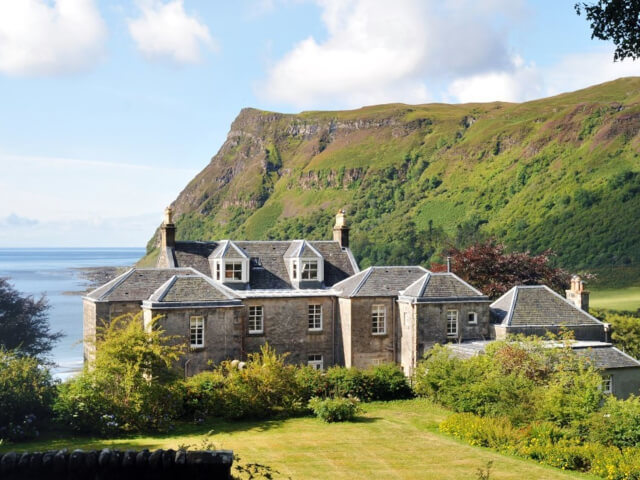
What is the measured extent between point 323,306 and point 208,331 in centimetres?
722

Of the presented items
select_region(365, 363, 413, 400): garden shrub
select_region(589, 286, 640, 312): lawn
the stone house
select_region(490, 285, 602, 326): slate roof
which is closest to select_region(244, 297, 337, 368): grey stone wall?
the stone house

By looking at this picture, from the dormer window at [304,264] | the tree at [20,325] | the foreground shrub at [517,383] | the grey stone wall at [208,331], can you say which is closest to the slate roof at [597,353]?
the foreground shrub at [517,383]

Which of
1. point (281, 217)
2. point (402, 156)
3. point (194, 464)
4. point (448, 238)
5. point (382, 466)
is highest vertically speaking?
point (402, 156)

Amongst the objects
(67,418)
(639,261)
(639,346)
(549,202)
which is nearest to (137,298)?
(67,418)

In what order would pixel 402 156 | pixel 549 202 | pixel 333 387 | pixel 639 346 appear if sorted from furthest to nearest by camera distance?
1. pixel 402 156
2. pixel 549 202
3. pixel 639 346
4. pixel 333 387

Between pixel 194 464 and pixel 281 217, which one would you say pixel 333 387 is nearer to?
→ pixel 194 464

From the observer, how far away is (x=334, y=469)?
20.4 m

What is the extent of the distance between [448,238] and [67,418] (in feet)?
319

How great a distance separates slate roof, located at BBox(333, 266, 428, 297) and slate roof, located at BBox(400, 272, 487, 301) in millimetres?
846

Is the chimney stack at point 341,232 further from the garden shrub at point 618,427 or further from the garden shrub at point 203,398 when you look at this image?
the garden shrub at point 618,427

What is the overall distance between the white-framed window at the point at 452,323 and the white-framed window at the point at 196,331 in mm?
12383

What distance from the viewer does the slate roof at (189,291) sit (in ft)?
105

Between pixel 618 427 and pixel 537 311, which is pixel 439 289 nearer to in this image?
pixel 537 311

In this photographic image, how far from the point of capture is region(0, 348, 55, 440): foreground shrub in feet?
77.9
